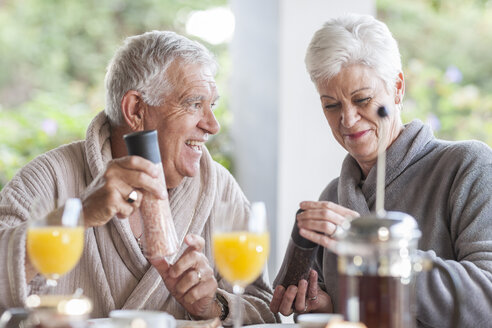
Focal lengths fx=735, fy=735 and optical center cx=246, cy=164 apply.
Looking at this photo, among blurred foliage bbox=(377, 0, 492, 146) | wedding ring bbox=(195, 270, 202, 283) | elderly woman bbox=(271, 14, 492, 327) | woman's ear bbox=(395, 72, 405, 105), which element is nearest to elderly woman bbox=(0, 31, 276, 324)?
wedding ring bbox=(195, 270, 202, 283)

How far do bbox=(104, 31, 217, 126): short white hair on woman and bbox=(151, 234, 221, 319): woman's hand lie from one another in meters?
0.65

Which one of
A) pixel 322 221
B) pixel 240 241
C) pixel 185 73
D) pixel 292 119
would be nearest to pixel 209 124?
pixel 185 73

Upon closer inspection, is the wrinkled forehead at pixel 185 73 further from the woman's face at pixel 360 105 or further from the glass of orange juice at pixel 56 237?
the glass of orange juice at pixel 56 237

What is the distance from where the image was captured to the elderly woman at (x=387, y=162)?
7.04 ft

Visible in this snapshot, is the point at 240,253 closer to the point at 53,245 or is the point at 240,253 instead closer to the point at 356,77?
the point at 53,245

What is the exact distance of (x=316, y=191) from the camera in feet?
13.5

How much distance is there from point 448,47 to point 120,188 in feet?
18.2

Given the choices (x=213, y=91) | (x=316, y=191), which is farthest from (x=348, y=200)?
(x=316, y=191)

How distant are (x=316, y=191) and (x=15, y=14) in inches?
161

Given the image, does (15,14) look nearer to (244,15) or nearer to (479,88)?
(244,15)

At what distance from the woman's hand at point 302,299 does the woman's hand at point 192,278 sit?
7.7 inches

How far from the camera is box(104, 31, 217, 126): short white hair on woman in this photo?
2.56 meters

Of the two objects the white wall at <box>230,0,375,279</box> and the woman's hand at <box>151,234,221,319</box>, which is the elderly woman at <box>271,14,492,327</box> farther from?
the white wall at <box>230,0,375,279</box>

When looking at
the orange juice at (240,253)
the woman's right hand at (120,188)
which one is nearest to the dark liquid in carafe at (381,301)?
the orange juice at (240,253)
